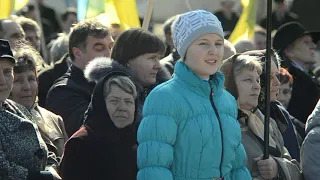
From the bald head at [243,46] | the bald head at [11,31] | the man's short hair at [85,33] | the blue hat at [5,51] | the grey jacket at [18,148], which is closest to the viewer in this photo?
the grey jacket at [18,148]

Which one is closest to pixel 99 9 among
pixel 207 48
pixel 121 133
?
pixel 121 133

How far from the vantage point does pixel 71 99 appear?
26.2 ft

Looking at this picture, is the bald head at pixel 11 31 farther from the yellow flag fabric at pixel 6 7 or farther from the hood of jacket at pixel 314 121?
the hood of jacket at pixel 314 121

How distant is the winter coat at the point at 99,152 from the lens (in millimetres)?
6629

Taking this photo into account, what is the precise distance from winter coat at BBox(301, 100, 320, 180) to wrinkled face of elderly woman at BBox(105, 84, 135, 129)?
1.40 meters

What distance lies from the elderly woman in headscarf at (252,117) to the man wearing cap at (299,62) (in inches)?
104

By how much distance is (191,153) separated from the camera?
5.89 meters

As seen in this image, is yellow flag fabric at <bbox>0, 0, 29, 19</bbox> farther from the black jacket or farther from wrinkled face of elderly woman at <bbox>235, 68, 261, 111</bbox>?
wrinkled face of elderly woman at <bbox>235, 68, 261, 111</bbox>

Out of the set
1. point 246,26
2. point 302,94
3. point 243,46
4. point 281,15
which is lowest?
point 281,15

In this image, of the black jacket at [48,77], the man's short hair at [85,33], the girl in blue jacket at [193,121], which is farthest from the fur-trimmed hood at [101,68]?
the black jacket at [48,77]

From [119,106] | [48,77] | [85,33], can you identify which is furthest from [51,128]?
[48,77]

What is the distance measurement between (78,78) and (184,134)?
253cm

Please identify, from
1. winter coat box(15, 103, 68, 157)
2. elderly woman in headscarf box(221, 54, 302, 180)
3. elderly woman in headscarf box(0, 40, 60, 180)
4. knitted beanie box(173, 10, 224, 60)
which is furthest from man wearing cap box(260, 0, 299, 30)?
elderly woman in headscarf box(0, 40, 60, 180)

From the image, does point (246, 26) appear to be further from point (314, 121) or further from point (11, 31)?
point (314, 121)
